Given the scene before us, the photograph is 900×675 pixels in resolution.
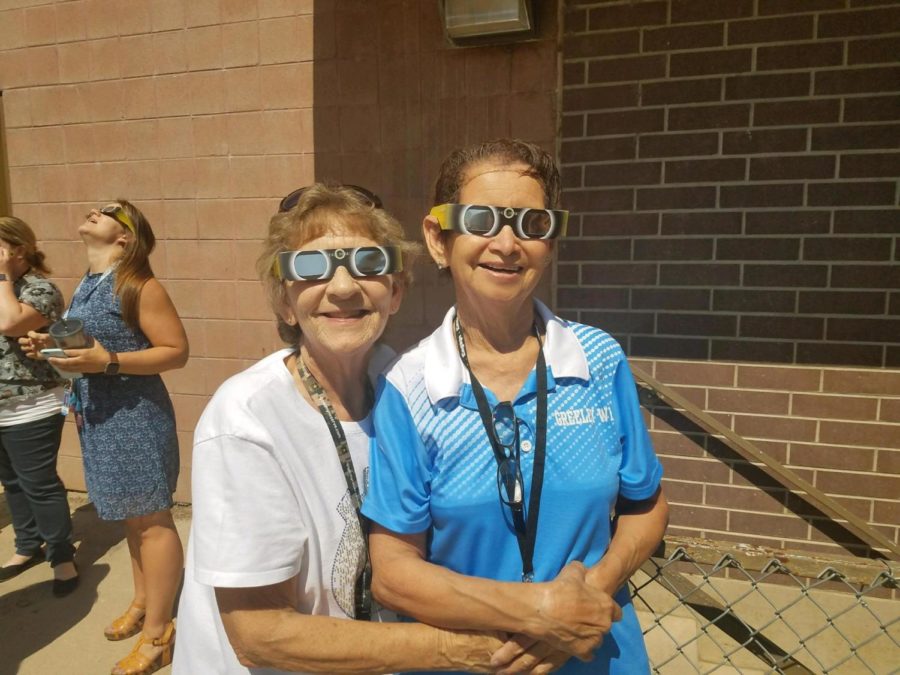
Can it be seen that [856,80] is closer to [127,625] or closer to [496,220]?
[496,220]

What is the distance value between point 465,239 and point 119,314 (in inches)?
81.0

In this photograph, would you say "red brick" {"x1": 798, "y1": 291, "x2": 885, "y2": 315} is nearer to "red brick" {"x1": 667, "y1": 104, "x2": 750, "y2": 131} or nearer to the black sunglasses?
"red brick" {"x1": 667, "y1": 104, "x2": 750, "y2": 131}

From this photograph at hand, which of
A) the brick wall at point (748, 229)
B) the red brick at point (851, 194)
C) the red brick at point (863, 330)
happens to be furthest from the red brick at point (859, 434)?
the red brick at point (851, 194)

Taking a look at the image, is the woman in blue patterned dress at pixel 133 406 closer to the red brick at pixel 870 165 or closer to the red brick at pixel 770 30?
the red brick at pixel 770 30

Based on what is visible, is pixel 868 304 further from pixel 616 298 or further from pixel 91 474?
pixel 91 474

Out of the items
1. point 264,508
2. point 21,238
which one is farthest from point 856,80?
point 21,238

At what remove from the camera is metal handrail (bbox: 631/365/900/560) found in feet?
10.2

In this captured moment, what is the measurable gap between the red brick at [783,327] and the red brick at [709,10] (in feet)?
4.94

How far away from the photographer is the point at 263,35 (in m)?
3.94

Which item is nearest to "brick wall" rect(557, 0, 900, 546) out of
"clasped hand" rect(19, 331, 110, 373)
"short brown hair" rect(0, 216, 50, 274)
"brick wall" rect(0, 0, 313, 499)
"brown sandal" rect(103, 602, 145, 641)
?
"brick wall" rect(0, 0, 313, 499)

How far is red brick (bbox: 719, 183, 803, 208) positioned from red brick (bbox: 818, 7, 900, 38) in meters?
0.72

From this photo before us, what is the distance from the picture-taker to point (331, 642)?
1.26 m

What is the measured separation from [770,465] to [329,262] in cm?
274

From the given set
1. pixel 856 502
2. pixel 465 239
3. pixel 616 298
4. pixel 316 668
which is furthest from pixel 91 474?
pixel 856 502
